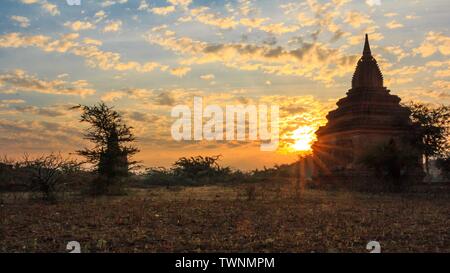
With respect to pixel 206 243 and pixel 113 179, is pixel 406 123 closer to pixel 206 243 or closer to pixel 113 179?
pixel 113 179

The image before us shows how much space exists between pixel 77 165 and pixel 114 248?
609 inches

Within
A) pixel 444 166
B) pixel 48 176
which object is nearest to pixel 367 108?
pixel 444 166

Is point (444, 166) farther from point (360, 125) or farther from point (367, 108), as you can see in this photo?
point (367, 108)

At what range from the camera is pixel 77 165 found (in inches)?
873

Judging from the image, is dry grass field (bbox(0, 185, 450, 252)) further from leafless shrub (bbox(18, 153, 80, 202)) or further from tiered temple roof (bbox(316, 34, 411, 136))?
tiered temple roof (bbox(316, 34, 411, 136))

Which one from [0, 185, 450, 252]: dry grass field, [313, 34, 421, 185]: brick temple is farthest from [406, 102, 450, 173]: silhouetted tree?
[0, 185, 450, 252]: dry grass field

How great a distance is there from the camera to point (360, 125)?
31734 mm

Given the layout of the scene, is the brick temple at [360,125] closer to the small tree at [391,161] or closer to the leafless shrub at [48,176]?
the small tree at [391,161]

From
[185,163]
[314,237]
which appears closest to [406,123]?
[185,163]

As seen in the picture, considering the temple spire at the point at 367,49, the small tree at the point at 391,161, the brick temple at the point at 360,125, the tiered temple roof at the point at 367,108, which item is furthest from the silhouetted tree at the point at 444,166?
the temple spire at the point at 367,49

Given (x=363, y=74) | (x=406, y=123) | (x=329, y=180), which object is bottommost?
(x=329, y=180)

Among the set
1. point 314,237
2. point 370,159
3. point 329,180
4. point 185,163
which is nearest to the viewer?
point 314,237

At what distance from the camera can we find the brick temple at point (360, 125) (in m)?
31.6

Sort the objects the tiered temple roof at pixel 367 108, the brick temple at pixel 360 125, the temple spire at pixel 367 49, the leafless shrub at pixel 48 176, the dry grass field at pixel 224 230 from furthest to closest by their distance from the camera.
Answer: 1. the temple spire at pixel 367 49
2. the tiered temple roof at pixel 367 108
3. the brick temple at pixel 360 125
4. the leafless shrub at pixel 48 176
5. the dry grass field at pixel 224 230
